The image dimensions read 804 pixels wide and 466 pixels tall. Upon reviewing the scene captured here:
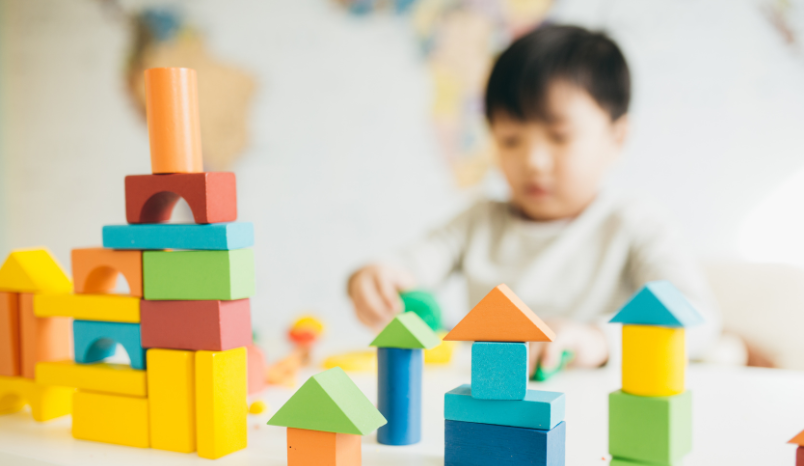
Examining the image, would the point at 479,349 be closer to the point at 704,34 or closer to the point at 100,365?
the point at 100,365

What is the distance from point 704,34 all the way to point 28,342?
154cm

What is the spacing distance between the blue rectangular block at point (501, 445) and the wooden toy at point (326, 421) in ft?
0.20

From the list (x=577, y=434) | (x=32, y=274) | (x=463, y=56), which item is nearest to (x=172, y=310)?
(x=32, y=274)

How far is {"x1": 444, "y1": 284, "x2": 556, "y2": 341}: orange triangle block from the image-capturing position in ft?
1.45

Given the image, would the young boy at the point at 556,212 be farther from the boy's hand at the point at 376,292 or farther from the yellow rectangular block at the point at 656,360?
the yellow rectangular block at the point at 656,360

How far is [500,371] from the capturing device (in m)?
0.45

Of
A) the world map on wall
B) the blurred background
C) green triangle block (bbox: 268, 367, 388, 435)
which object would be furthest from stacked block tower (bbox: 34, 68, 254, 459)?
the world map on wall

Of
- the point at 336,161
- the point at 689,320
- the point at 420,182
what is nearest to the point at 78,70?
the point at 336,161

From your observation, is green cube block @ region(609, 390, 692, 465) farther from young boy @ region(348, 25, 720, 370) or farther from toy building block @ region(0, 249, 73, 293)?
young boy @ region(348, 25, 720, 370)

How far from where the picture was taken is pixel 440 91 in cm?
174

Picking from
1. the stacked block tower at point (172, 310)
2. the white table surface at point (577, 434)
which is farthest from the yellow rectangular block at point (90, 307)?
the white table surface at point (577, 434)

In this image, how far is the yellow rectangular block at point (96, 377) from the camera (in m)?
0.57

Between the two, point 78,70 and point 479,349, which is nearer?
point 479,349

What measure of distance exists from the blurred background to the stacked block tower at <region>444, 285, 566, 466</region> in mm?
692
